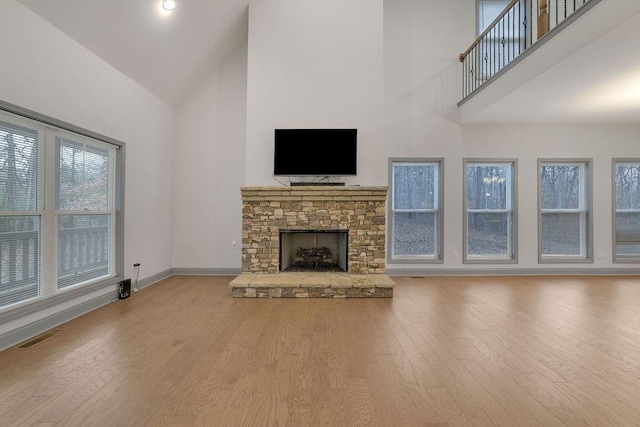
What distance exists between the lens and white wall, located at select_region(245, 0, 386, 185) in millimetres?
4902

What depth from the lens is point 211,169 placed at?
220 inches

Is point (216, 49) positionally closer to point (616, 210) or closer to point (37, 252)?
point (37, 252)

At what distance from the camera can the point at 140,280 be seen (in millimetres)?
4617

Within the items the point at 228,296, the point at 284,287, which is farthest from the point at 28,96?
the point at 284,287

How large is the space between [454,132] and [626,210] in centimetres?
339

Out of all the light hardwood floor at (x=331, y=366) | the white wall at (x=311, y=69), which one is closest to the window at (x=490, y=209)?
the light hardwood floor at (x=331, y=366)

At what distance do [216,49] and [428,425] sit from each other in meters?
5.46

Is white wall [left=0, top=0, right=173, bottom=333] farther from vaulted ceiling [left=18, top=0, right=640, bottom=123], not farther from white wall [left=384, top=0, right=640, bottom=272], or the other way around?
white wall [left=384, top=0, right=640, bottom=272]

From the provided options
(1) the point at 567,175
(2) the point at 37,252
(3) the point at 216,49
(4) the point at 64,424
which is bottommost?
(4) the point at 64,424

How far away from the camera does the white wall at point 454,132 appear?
577 cm

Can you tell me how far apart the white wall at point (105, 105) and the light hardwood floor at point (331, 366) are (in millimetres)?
1002

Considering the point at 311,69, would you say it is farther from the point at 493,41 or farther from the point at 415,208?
the point at 493,41

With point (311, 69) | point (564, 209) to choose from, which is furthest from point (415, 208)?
point (311, 69)

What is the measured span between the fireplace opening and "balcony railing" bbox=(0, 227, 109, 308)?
2346 millimetres
